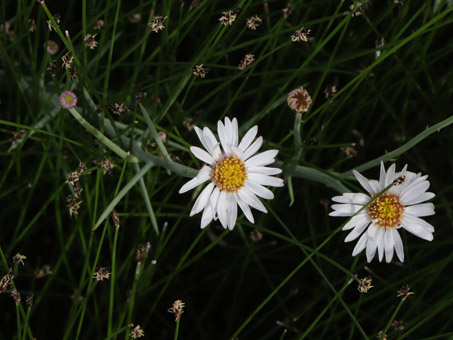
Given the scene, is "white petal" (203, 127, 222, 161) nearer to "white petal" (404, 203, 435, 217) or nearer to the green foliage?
the green foliage

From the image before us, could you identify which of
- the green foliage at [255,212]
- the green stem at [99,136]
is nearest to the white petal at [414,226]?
the green foliage at [255,212]

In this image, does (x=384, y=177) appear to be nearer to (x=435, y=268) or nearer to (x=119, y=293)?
(x=435, y=268)

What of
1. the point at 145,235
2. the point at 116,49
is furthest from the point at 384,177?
the point at 116,49

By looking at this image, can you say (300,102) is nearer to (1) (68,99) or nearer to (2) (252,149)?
(2) (252,149)

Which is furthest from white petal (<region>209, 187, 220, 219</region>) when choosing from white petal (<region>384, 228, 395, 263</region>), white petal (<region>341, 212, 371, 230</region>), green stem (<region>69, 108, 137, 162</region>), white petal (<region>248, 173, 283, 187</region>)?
white petal (<region>384, 228, 395, 263</region>)

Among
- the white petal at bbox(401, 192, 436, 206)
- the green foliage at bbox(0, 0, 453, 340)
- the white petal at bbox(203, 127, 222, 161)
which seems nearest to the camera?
the white petal at bbox(203, 127, 222, 161)

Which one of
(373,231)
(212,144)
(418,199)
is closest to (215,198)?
(212,144)
